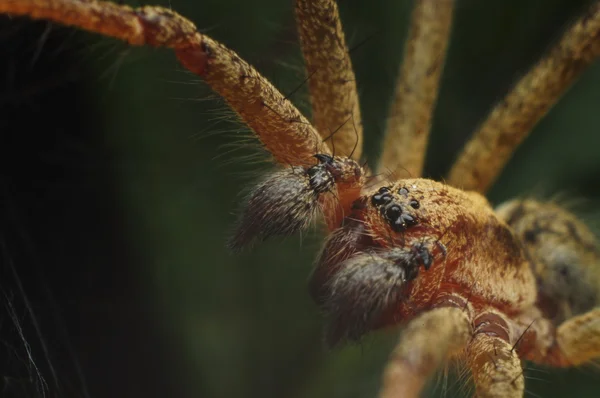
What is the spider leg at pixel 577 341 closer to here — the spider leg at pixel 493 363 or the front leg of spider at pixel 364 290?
the spider leg at pixel 493 363

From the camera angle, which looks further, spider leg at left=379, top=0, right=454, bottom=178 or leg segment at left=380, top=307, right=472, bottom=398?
spider leg at left=379, top=0, right=454, bottom=178

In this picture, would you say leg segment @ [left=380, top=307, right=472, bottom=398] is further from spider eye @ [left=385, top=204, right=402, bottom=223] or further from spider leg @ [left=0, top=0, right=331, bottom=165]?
spider leg @ [left=0, top=0, right=331, bottom=165]

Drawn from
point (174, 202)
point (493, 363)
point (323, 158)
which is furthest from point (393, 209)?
point (174, 202)

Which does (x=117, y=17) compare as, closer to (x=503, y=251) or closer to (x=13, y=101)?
(x=13, y=101)

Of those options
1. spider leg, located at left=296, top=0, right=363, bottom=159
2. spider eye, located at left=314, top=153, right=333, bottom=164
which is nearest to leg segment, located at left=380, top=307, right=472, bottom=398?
spider eye, located at left=314, top=153, right=333, bottom=164

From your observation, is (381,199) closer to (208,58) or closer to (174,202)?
(208,58)
